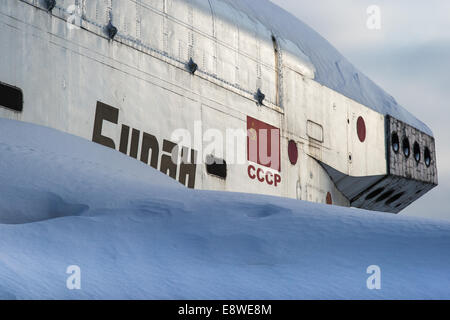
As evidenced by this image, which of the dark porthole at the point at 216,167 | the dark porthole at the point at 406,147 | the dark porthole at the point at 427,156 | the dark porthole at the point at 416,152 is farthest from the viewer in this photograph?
the dark porthole at the point at 427,156

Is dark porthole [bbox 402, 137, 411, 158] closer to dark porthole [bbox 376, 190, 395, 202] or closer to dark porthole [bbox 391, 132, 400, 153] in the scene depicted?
dark porthole [bbox 391, 132, 400, 153]

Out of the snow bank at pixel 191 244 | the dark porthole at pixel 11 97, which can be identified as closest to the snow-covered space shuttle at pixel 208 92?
the dark porthole at pixel 11 97

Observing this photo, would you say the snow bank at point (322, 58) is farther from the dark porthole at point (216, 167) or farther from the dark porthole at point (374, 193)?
the dark porthole at point (216, 167)

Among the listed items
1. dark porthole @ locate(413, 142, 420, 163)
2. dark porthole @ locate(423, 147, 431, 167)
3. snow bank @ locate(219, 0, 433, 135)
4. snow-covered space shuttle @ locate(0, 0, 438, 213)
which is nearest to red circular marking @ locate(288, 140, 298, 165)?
snow-covered space shuttle @ locate(0, 0, 438, 213)

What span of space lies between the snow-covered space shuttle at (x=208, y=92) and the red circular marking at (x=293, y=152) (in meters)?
0.06

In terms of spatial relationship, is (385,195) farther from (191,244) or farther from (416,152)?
(191,244)

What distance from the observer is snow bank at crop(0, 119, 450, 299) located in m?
3.09

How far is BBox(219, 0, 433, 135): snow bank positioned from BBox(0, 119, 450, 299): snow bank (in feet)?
24.8

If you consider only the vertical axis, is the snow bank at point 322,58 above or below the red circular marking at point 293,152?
above

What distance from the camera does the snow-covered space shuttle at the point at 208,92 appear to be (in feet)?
24.9

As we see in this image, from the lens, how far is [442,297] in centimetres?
295

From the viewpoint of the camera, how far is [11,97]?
7109 millimetres
